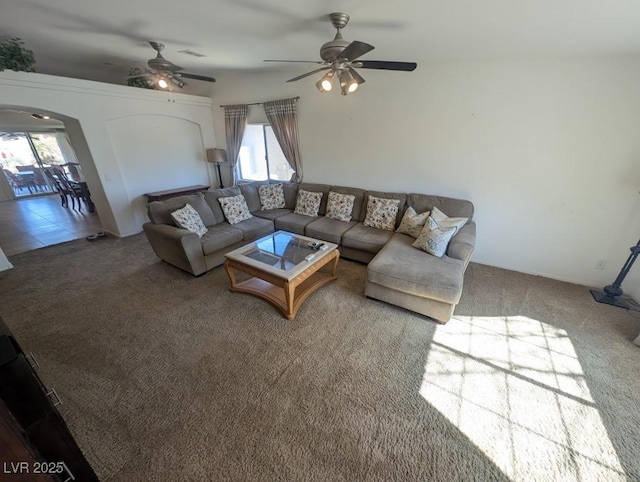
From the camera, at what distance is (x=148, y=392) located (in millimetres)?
1758

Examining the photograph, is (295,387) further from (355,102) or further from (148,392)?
(355,102)

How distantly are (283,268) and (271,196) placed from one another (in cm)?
218

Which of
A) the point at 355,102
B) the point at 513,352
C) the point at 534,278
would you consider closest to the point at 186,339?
the point at 513,352

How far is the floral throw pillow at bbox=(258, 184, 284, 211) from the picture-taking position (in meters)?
4.32

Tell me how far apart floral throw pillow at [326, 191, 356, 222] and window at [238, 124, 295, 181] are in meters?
1.24

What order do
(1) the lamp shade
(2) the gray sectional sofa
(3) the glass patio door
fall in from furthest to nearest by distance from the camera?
1. (3) the glass patio door
2. (1) the lamp shade
3. (2) the gray sectional sofa

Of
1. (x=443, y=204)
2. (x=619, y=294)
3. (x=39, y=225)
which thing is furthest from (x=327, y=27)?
(x=39, y=225)

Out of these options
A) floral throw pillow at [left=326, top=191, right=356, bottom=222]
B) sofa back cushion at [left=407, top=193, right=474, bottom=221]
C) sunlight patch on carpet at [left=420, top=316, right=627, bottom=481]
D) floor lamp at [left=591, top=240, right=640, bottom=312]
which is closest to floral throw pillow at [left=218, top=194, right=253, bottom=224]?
floral throw pillow at [left=326, top=191, right=356, bottom=222]

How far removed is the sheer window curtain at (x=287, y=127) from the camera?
4238mm

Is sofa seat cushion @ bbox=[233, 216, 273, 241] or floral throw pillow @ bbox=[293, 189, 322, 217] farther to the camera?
floral throw pillow @ bbox=[293, 189, 322, 217]

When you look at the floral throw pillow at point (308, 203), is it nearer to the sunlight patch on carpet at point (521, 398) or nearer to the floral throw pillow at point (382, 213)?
the floral throw pillow at point (382, 213)

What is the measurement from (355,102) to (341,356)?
3430mm

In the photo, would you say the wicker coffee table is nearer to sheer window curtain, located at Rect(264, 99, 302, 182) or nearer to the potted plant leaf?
sheer window curtain, located at Rect(264, 99, 302, 182)

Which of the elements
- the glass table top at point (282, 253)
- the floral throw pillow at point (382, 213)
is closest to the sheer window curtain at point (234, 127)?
the glass table top at point (282, 253)
